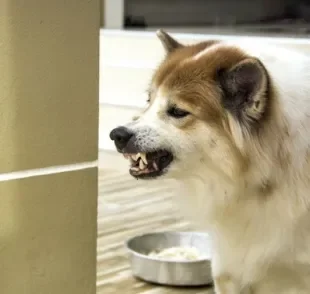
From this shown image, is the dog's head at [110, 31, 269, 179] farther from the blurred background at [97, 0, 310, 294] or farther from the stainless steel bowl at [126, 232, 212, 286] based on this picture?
the stainless steel bowl at [126, 232, 212, 286]

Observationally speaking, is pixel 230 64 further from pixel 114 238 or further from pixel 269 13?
pixel 269 13

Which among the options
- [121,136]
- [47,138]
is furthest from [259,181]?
[47,138]

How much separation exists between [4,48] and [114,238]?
1.30 metres

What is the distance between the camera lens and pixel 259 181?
4.64 ft

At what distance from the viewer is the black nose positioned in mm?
1424

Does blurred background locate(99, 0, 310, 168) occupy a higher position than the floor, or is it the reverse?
blurred background locate(99, 0, 310, 168)

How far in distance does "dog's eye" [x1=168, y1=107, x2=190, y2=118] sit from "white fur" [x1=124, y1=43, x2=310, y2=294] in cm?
2

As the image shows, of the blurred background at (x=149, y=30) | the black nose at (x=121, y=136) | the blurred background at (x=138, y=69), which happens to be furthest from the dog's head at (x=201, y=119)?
the blurred background at (x=149, y=30)

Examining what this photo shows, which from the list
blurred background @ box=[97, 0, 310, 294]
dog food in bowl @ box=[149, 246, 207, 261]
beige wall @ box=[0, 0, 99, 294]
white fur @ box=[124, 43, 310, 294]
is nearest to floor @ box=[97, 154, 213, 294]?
blurred background @ box=[97, 0, 310, 294]

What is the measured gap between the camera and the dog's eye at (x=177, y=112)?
1.42 m

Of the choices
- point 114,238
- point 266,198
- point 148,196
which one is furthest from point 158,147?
point 148,196

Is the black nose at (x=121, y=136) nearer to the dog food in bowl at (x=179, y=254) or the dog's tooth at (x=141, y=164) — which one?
the dog's tooth at (x=141, y=164)

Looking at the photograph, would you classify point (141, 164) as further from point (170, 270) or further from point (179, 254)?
point (179, 254)

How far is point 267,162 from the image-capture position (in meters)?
1.38
